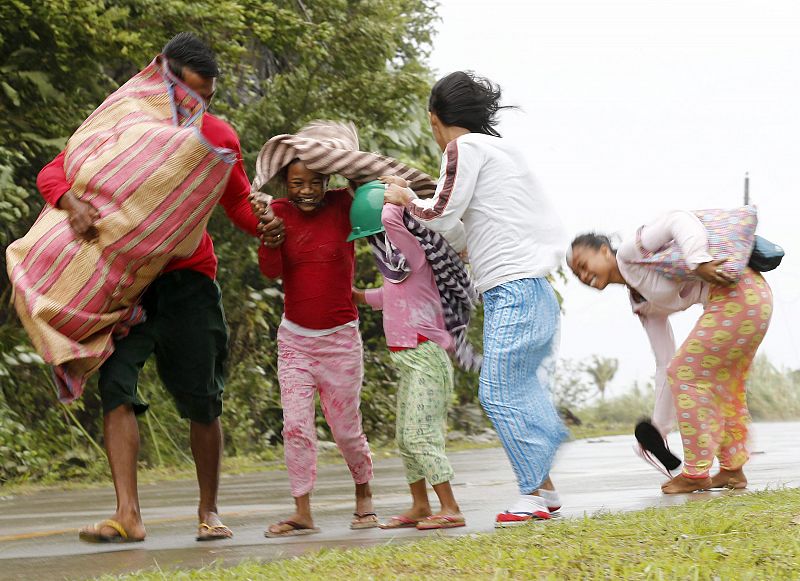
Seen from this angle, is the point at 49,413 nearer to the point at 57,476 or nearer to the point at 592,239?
the point at 57,476

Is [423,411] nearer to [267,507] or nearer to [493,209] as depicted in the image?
[493,209]

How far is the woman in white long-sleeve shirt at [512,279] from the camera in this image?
5.34 m

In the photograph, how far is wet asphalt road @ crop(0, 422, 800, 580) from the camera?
474 centimetres

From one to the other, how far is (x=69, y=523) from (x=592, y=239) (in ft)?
10.4

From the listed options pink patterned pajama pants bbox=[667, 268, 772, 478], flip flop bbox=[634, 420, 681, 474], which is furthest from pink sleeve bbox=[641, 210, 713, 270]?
flip flop bbox=[634, 420, 681, 474]

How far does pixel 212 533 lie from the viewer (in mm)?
5344

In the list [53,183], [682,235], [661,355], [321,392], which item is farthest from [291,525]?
[661,355]

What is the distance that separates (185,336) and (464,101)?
1701mm

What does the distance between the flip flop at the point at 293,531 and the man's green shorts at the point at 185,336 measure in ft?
1.99

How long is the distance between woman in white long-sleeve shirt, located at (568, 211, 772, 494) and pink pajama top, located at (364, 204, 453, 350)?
102 centimetres

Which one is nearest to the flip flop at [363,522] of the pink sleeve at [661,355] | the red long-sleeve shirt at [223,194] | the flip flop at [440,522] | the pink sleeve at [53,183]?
the flip flop at [440,522]

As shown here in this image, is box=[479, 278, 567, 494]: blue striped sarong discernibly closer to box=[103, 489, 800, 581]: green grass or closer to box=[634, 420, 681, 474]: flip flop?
box=[103, 489, 800, 581]: green grass

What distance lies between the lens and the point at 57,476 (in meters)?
9.76

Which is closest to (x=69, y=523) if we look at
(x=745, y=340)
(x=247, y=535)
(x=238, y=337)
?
(x=247, y=535)
